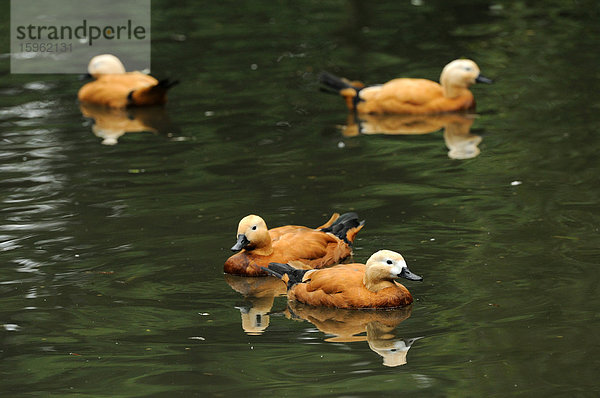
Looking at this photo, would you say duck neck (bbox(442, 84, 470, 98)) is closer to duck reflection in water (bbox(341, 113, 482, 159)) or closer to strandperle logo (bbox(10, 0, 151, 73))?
duck reflection in water (bbox(341, 113, 482, 159))

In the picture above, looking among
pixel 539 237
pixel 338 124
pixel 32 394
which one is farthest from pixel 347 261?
pixel 338 124

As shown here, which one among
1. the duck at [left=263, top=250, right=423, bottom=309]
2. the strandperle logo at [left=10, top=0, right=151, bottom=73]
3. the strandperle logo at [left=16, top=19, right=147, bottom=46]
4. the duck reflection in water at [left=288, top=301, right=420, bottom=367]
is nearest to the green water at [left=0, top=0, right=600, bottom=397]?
the duck reflection in water at [left=288, top=301, right=420, bottom=367]

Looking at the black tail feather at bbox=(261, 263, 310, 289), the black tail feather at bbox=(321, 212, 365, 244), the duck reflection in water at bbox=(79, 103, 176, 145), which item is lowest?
the duck reflection in water at bbox=(79, 103, 176, 145)

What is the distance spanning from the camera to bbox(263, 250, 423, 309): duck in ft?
26.9

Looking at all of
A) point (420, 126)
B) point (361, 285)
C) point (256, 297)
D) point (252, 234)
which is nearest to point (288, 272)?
point (256, 297)

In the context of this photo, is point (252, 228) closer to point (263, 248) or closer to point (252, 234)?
point (252, 234)

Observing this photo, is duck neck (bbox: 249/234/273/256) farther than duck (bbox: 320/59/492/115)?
No

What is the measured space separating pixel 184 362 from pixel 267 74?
9.27m

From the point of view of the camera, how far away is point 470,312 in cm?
797

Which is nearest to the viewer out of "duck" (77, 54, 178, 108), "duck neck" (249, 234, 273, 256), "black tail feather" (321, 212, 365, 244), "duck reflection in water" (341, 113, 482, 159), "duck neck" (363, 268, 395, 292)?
"duck neck" (363, 268, 395, 292)

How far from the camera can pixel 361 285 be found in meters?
8.41

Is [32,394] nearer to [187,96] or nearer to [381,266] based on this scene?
[381,266]

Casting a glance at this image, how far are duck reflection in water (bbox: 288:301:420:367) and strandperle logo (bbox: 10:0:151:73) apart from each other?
973cm

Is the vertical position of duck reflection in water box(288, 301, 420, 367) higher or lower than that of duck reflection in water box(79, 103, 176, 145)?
higher
